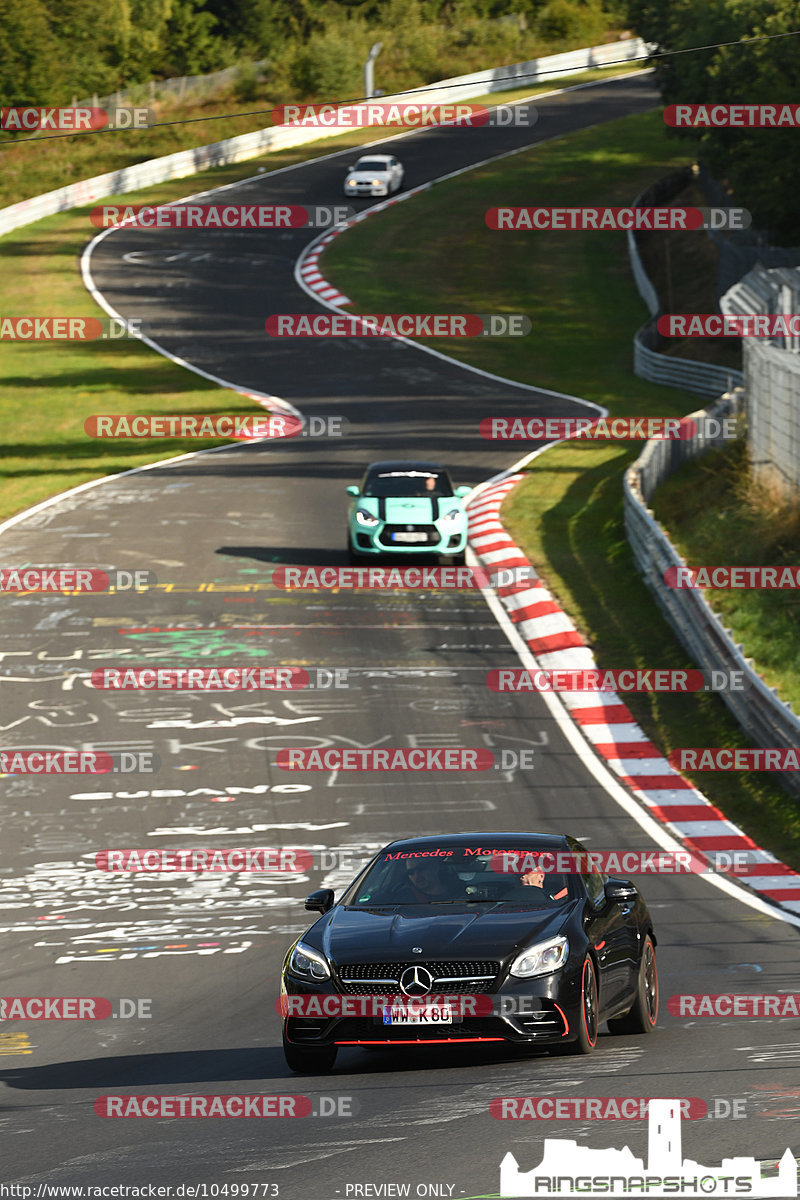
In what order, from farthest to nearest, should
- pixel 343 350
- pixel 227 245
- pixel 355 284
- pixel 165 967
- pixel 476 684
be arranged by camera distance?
1. pixel 227 245
2. pixel 355 284
3. pixel 343 350
4. pixel 476 684
5. pixel 165 967

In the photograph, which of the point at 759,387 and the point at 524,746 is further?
the point at 759,387

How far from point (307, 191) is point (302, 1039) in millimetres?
60522

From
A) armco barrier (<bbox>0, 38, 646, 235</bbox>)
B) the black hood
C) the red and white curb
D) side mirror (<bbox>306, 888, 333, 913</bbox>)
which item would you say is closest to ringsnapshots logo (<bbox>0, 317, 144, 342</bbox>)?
armco barrier (<bbox>0, 38, 646, 235</bbox>)

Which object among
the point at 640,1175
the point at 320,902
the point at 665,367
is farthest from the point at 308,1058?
the point at 665,367

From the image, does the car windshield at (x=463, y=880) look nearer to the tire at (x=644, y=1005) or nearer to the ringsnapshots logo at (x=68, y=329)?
the tire at (x=644, y=1005)

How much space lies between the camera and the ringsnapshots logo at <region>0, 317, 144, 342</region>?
162 feet

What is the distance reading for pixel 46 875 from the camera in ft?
47.3

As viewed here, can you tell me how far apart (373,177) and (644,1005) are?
2329 inches

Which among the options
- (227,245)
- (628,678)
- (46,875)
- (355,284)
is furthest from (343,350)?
(46,875)

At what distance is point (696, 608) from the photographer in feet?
67.7

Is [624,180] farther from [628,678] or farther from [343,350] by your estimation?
[628,678]

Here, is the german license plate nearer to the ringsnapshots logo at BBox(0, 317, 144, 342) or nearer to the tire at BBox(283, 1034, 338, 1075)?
the tire at BBox(283, 1034, 338, 1075)

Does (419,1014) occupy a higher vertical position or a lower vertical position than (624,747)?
higher

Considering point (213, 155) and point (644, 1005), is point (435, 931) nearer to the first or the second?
point (644, 1005)
